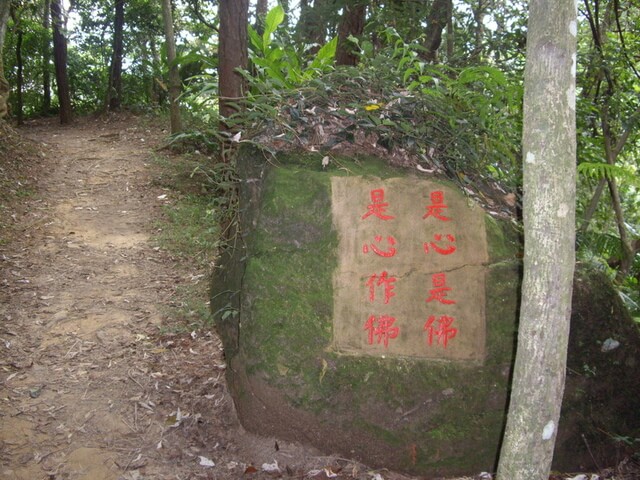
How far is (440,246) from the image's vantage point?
3.54 m

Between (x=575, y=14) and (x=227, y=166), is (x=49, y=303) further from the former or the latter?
(x=575, y=14)

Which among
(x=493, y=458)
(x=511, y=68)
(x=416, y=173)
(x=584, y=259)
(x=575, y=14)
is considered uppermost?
(x=511, y=68)

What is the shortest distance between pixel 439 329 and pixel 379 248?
671 millimetres

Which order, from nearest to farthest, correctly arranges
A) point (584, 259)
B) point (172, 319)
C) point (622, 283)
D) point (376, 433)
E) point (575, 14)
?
point (575, 14) < point (376, 433) < point (584, 259) < point (172, 319) < point (622, 283)

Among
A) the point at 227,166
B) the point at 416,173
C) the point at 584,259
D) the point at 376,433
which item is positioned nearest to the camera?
the point at 376,433

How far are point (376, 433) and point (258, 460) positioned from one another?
0.81m

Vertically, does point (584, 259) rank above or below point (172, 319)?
above

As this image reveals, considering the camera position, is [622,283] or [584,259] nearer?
[584,259]

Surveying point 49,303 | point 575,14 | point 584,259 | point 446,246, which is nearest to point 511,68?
point 584,259

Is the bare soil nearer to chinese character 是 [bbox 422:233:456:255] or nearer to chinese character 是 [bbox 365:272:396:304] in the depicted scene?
chinese character 是 [bbox 365:272:396:304]

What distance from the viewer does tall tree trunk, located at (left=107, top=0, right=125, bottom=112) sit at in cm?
1439

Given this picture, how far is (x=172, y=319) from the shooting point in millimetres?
5109

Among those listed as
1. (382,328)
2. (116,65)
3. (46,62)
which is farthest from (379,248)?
(46,62)

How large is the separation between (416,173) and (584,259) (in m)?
1.49
